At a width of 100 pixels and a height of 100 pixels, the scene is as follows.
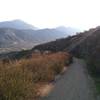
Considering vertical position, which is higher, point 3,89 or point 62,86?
point 3,89

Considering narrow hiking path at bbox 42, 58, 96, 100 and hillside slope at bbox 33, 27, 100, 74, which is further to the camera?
hillside slope at bbox 33, 27, 100, 74

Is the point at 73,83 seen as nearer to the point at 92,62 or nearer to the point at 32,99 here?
the point at 32,99

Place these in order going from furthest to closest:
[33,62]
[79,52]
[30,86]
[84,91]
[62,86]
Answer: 1. [79,52]
2. [33,62]
3. [62,86]
4. [84,91]
5. [30,86]

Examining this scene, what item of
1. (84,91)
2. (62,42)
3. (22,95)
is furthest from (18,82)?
(62,42)

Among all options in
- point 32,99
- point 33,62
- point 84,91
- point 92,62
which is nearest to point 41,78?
point 33,62

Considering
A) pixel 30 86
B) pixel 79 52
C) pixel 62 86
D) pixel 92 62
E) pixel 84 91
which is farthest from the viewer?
pixel 79 52

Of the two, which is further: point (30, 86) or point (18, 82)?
point (30, 86)

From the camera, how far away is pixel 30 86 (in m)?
15.8

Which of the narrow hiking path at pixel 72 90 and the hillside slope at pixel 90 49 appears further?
the hillside slope at pixel 90 49

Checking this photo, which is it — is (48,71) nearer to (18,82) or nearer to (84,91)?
(84,91)

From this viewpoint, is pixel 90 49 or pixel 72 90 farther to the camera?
pixel 90 49

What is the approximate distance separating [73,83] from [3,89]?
34.9 ft

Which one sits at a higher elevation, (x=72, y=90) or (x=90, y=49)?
(x=72, y=90)

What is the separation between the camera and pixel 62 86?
2222cm
